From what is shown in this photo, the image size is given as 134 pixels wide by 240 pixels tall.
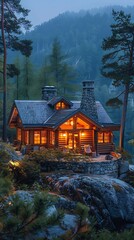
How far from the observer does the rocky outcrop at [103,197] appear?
48.0 feet

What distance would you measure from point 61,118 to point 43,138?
2195 mm

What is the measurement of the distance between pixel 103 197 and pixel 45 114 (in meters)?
10.0

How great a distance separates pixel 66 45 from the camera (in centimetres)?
10050

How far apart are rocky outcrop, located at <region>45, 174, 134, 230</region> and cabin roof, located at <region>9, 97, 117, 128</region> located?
21.5 ft

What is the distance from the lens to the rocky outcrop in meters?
14.6

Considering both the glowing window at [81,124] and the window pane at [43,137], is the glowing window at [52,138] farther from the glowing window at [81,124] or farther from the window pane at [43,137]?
the glowing window at [81,124]

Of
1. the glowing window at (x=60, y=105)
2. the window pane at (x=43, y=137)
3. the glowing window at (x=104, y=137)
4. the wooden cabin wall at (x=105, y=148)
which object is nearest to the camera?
the window pane at (x=43, y=137)

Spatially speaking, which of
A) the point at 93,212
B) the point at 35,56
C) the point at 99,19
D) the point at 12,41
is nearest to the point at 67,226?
the point at 93,212

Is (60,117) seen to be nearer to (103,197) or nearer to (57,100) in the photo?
(57,100)

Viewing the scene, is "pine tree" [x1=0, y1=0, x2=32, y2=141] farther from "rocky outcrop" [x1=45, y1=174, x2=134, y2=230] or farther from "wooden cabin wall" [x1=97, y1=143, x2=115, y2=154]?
"rocky outcrop" [x1=45, y1=174, x2=134, y2=230]

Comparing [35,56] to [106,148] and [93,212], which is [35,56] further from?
[93,212]

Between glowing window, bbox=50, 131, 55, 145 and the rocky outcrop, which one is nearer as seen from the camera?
the rocky outcrop

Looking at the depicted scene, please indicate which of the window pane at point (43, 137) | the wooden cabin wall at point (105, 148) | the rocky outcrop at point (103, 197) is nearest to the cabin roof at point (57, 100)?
the window pane at point (43, 137)

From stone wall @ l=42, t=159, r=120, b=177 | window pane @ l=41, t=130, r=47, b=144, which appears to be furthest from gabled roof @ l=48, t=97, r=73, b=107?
stone wall @ l=42, t=159, r=120, b=177
